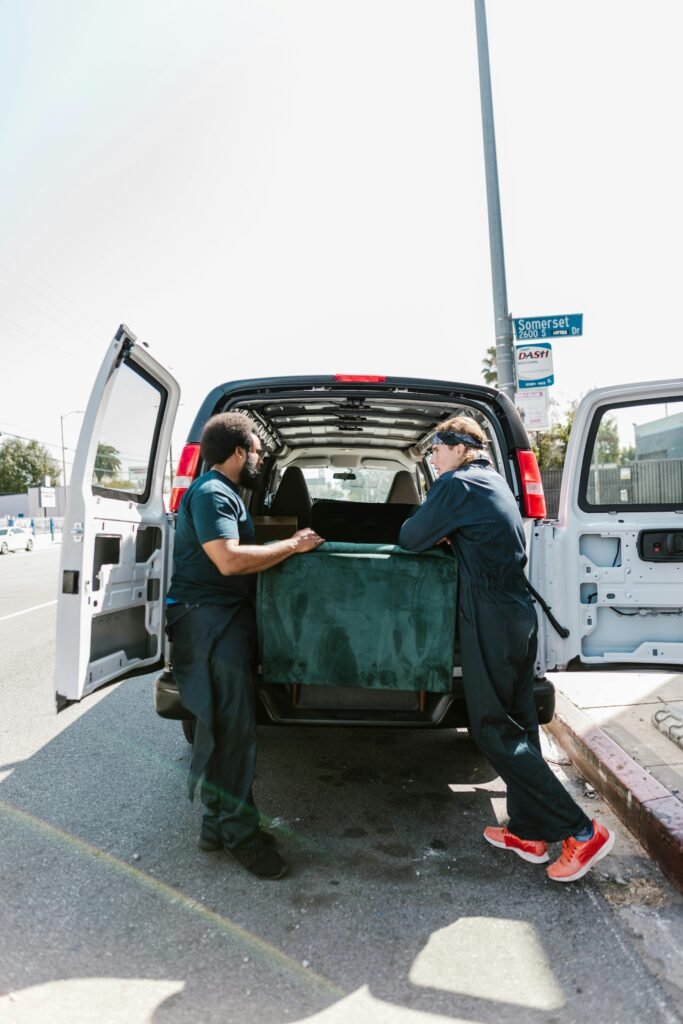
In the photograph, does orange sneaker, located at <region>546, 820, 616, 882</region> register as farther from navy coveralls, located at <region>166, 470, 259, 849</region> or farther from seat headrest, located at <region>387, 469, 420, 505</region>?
seat headrest, located at <region>387, 469, 420, 505</region>

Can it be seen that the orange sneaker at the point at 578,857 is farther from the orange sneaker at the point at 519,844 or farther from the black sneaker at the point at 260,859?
the black sneaker at the point at 260,859

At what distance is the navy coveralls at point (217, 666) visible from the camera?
305 cm

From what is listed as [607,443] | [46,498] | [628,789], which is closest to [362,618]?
[607,443]

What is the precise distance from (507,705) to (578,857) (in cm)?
66

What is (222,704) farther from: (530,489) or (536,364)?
(536,364)

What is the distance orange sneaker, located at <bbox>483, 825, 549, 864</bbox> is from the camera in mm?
3133

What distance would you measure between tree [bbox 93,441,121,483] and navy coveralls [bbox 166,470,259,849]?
1.46 ft

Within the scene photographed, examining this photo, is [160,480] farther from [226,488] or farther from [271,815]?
[271,815]

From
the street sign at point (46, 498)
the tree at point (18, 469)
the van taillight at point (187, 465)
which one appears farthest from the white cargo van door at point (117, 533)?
the tree at point (18, 469)

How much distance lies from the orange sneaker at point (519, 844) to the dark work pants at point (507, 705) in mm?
123

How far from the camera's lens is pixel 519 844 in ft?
10.4

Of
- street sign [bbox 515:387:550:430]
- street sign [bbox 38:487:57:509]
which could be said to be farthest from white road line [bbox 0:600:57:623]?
street sign [bbox 38:487:57:509]

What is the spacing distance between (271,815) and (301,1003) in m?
1.41

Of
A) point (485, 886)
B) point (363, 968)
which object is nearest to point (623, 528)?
point (485, 886)
